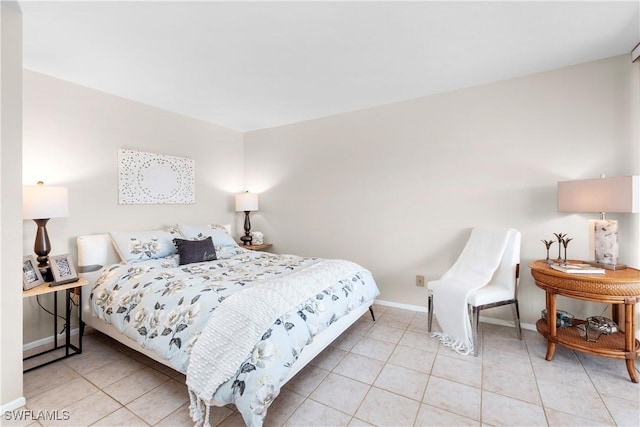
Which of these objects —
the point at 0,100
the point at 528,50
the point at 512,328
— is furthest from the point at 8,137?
the point at 512,328

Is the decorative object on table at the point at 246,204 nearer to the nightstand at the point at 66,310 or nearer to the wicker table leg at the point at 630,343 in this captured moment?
the nightstand at the point at 66,310

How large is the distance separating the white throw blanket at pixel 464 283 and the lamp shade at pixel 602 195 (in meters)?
0.51

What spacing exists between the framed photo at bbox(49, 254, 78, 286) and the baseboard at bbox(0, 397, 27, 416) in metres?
0.77

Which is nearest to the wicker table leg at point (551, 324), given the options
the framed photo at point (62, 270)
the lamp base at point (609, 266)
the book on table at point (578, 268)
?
the book on table at point (578, 268)

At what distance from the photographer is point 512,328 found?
2666 millimetres

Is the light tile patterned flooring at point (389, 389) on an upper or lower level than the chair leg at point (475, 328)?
lower

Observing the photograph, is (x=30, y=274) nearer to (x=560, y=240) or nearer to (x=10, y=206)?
(x=10, y=206)

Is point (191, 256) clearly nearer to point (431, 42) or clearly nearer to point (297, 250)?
point (297, 250)

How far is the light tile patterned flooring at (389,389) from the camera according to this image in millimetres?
1553

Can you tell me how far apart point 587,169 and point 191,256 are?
3694 mm

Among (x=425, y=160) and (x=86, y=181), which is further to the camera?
(x=425, y=160)

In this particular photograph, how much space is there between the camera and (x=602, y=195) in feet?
6.52

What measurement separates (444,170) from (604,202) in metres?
1.28

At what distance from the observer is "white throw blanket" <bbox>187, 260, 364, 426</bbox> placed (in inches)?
56.1
